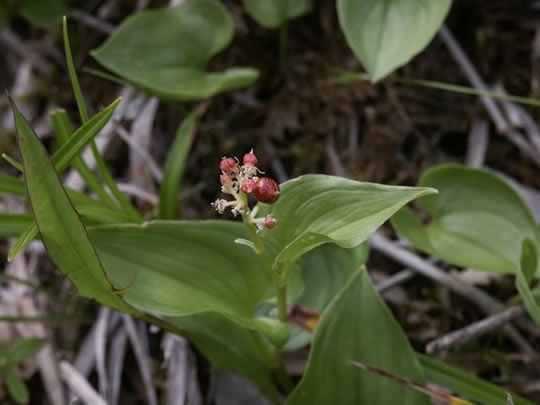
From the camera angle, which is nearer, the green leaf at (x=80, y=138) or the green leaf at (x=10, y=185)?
the green leaf at (x=80, y=138)

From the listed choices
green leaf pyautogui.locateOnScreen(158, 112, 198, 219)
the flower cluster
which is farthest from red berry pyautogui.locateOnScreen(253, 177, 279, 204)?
green leaf pyautogui.locateOnScreen(158, 112, 198, 219)

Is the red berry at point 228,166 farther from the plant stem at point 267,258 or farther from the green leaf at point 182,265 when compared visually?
the green leaf at point 182,265

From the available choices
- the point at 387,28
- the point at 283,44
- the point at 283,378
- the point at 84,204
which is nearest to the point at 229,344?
the point at 283,378

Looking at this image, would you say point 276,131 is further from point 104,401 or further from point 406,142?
point 104,401

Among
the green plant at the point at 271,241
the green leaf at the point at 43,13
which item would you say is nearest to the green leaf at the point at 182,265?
the green plant at the point at 271,241

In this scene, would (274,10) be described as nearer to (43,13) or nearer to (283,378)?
(43,13)
